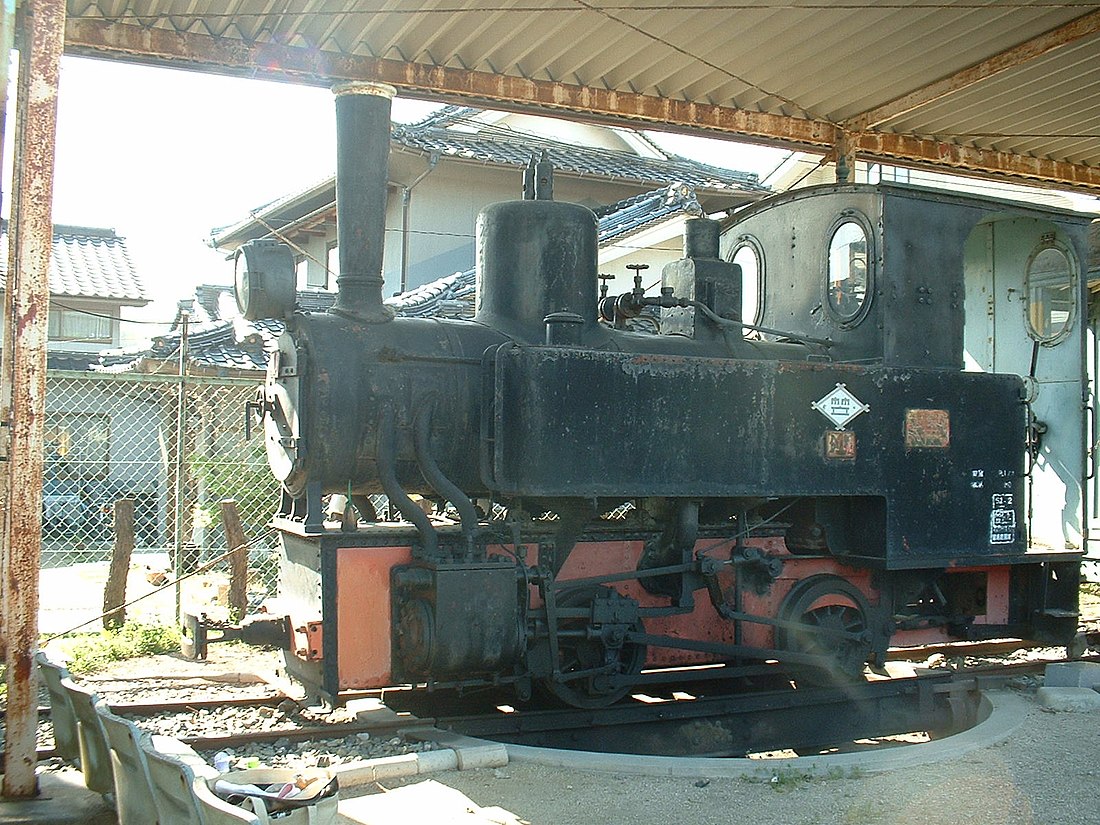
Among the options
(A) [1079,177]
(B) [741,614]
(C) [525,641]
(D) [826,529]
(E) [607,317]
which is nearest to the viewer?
(C) [525,641]

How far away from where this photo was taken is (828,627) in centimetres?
568

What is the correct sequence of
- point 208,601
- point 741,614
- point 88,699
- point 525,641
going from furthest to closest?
point 208,601, point 741,614, point 525,641, point 88,699

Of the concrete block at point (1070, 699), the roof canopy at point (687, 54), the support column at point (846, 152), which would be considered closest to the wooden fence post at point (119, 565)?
the roof canopy at point (687, 54)

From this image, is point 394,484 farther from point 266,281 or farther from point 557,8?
point 557,8

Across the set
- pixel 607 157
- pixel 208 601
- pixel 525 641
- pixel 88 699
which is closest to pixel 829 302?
pixel 525 641

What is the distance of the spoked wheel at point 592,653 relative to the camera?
16.4 ft

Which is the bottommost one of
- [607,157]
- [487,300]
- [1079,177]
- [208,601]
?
[208,601]

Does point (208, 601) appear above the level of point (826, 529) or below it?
below

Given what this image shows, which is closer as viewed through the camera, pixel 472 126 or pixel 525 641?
pixel 525 641

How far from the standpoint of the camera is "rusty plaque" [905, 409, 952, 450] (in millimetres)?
5627

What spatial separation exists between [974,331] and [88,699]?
19.7 ft

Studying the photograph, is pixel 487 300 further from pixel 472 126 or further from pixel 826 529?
pixel 472 126

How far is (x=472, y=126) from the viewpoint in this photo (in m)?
17.6

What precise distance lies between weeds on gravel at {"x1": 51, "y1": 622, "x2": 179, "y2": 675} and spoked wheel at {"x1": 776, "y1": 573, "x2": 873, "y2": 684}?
3.93 metres
